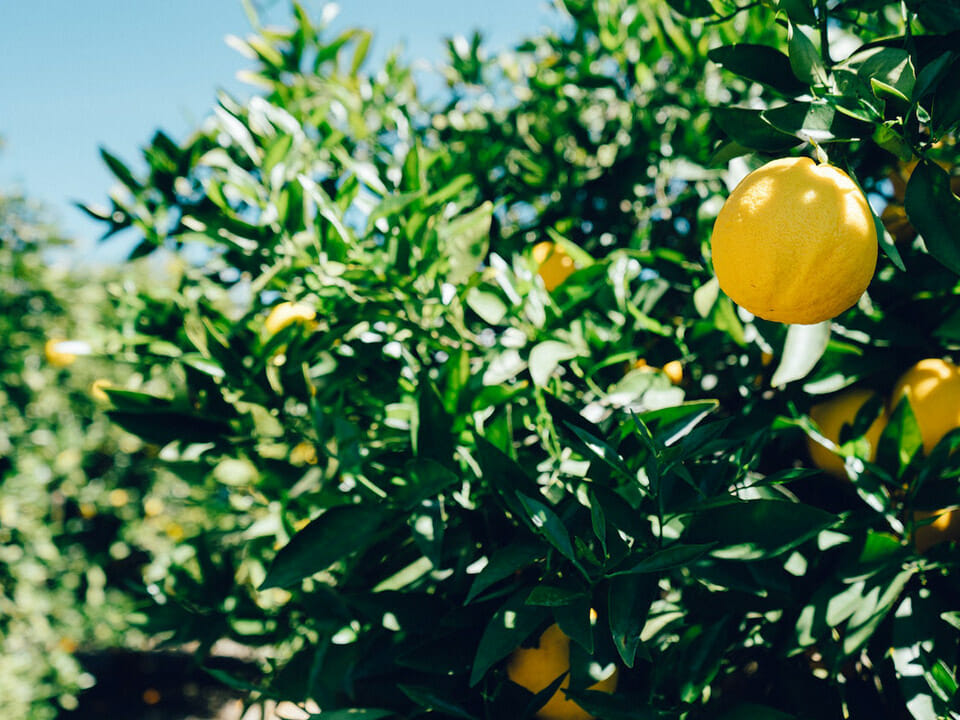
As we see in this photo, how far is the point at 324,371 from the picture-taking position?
1.06 m

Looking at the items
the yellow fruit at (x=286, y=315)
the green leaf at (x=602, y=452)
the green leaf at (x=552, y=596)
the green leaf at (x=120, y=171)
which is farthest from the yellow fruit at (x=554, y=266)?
the green leaf at (x=120, y=171)

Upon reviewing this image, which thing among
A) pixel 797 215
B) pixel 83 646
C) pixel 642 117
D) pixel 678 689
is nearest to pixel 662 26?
pixel 642 117

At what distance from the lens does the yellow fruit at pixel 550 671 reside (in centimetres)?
82

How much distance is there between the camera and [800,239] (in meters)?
0.64

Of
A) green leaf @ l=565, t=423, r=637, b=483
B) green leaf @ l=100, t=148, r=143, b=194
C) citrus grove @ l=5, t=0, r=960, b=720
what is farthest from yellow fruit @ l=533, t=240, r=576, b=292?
green leaf @ l=100, t=148, r=143, b=194

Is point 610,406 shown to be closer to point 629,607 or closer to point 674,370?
point 674,370

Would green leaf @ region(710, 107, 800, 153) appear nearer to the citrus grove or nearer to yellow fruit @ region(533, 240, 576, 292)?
the citrus grove

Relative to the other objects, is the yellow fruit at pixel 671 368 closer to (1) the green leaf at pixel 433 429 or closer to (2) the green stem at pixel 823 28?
(1) the green leaf at pixel 433 429

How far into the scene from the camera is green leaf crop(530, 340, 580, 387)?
82 cm

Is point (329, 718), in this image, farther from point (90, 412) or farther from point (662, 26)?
point (90, 412)

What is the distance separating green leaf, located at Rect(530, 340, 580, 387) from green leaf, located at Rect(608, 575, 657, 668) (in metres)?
0.27

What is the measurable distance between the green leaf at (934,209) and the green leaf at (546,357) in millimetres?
422

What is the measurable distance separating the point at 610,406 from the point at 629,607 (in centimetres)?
35

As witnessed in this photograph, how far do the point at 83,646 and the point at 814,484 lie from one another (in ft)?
19.0
